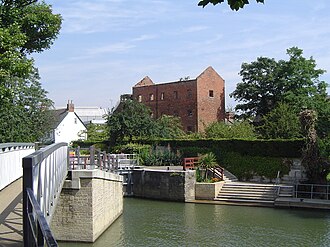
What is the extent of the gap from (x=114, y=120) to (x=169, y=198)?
1640 centimetres

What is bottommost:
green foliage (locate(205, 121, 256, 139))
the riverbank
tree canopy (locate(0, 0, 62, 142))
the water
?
the water

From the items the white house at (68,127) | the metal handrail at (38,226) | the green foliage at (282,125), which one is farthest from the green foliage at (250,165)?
the white house at (68,127)

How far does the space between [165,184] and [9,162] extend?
16.6m

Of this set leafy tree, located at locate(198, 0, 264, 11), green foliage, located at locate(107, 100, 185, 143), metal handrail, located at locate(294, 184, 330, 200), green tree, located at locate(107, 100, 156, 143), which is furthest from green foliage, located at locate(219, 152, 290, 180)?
leafy tree, located at locate(198, 0, 264, 11)

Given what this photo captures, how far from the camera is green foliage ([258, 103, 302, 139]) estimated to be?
39.7 m

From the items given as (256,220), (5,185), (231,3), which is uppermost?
(231,3)

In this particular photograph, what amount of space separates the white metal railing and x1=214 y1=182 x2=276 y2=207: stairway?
14.2m

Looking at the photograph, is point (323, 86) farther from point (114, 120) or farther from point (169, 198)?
point (169, 198)

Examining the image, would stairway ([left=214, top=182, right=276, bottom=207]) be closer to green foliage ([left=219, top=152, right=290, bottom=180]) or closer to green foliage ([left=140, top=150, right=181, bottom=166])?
green foliage ([left=219, top=152, right=290, bottom=180])

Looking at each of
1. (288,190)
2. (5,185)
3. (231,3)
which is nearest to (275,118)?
(288,190)

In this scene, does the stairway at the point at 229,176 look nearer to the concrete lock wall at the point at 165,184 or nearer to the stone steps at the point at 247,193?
the stone steps at the point at 247,193

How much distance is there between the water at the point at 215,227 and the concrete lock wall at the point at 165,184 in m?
2.14

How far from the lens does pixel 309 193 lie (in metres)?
28.6

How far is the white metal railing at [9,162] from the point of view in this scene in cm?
1444
